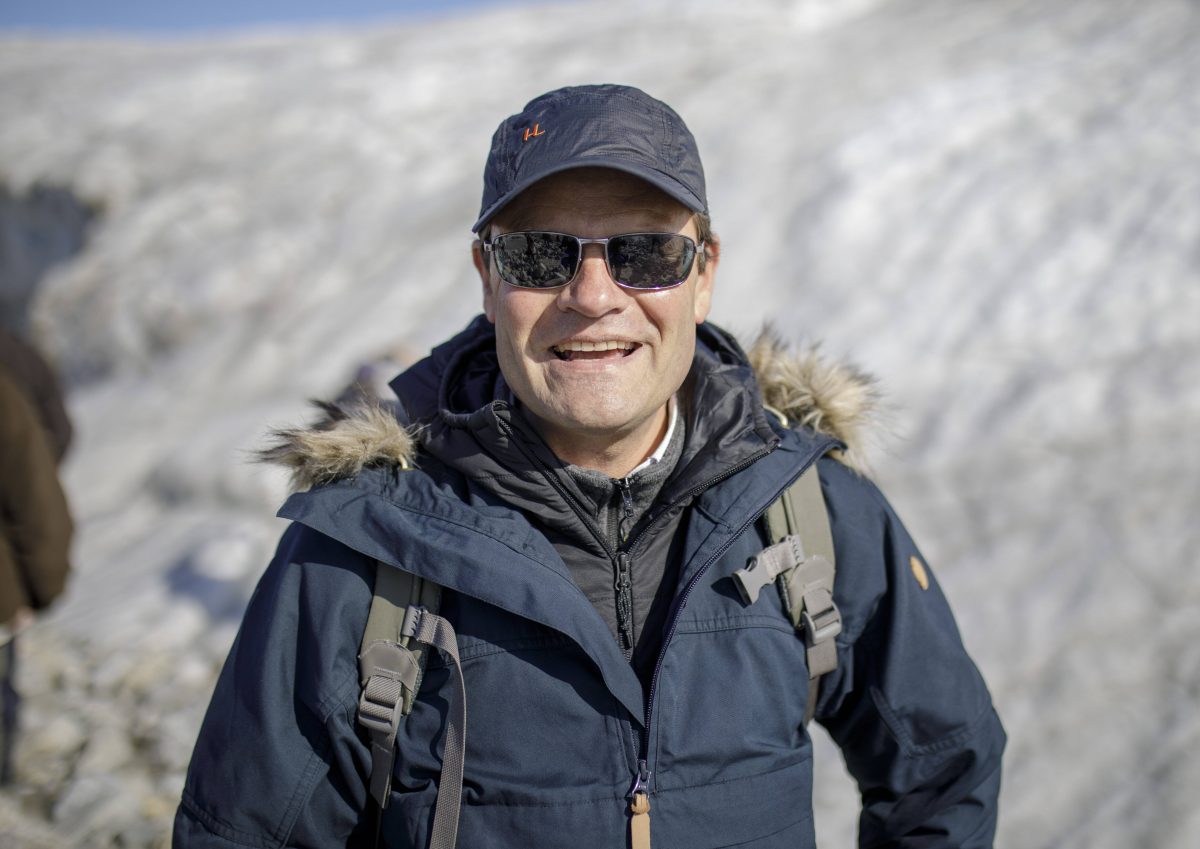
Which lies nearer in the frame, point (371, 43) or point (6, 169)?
point (6, 169)

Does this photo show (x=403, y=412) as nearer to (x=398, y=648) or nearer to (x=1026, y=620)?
(x=398, y=648)

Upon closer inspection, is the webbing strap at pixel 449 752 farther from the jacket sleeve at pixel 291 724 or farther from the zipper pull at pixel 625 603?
the zipper pull at pixel 625 603

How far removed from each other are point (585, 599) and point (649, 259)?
2.38 feet

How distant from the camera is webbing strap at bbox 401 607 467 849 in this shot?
183 centimetres

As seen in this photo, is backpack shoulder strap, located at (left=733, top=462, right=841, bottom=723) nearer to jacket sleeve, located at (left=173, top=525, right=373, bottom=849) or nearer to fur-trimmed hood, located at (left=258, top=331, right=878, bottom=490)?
fur-trimmed hood, located at (left=258, top=331, right=878, bottom=490)

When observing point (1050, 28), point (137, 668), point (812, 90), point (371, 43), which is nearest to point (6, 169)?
point (371, 43)

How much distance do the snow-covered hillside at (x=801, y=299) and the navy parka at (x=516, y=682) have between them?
885 mm

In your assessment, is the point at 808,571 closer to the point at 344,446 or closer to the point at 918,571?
the point at 918,571

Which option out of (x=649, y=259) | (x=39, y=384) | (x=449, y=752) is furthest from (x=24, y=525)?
(x=649, y=259)

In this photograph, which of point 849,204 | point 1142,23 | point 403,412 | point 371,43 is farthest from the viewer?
point 371,43

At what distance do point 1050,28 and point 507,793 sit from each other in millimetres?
7570

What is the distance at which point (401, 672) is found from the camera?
1866 mm

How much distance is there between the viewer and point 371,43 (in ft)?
40.3

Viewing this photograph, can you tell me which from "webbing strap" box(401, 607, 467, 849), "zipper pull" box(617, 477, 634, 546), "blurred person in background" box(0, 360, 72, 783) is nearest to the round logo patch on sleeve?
"zipper pull" box(617, 477, 634, 546)
